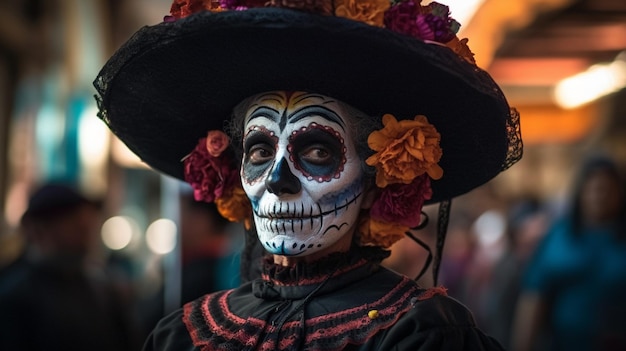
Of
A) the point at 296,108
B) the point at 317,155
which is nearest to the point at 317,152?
the point at 317,155

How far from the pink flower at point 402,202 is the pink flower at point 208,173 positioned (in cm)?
51

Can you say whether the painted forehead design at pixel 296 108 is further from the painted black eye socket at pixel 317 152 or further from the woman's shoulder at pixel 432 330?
the woman's shoulder at pixel 432 330

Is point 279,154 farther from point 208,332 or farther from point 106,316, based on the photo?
point 106,316

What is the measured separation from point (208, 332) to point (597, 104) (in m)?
10.3

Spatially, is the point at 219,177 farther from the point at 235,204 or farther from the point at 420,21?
the point at 420,21

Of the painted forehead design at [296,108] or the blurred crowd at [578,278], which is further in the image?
the blurred crowd at [578,278]

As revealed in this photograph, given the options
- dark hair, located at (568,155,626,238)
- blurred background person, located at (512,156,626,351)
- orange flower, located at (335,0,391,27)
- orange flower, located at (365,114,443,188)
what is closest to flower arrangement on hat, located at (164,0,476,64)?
orange flower, located at (335,0,391,27)

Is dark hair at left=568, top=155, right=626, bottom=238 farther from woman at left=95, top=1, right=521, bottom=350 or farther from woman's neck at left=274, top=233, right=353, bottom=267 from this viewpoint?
woman's neck at left=274, top=233, right=353, bottom=267

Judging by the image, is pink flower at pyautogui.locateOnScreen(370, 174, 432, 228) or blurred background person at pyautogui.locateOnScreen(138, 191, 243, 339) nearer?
pink flower at pyautogui.locateOnScreen(370, 174, 432, 228)

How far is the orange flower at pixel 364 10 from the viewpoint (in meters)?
2.75

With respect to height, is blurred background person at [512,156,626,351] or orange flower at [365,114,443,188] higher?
orange flower at [365,114,443,188]

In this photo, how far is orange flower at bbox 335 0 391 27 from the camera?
9.04 feet

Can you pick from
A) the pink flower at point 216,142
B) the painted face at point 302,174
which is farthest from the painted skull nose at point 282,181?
the pink flower at point 216,142

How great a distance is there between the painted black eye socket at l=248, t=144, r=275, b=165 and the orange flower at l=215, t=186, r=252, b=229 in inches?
10.5
